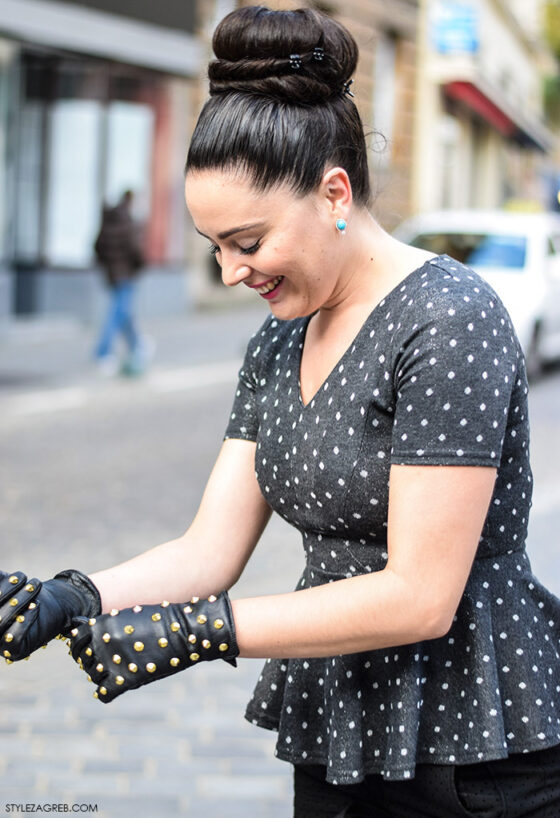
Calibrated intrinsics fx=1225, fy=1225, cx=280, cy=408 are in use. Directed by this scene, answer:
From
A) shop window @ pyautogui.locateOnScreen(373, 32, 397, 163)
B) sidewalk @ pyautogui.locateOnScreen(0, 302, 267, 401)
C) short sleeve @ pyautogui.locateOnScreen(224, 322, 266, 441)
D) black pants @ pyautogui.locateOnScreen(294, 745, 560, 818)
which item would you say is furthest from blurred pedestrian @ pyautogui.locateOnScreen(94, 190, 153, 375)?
shop window @ pyautogui.locateOnScreen(373, 32, 397, 163)

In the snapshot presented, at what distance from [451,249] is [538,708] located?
34.4 feet

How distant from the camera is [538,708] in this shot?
1.78 meters

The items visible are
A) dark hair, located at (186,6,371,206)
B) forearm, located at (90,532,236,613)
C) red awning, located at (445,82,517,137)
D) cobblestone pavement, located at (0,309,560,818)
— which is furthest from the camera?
red awning, located at (445,82,517,137)

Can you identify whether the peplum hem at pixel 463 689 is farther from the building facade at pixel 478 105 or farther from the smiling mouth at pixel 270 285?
the building facade at pixel 478 105

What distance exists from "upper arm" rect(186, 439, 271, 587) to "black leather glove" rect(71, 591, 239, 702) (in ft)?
1.07

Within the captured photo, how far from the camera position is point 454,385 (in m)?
1.62

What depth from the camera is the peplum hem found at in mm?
1750

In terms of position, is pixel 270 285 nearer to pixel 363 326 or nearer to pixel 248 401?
pixel 363 326

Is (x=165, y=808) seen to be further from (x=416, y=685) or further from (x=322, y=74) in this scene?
(x=322, y=74)

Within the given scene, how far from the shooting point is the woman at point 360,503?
163cm

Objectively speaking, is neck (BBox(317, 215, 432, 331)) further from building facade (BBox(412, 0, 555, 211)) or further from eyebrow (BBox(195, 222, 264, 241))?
building facade (BBox(412, 0, 555, 211))

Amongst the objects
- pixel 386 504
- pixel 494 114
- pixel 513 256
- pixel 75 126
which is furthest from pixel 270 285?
pixel 494 114

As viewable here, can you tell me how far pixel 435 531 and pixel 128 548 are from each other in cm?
444

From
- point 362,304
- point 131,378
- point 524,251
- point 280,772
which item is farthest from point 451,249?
point 362,304
